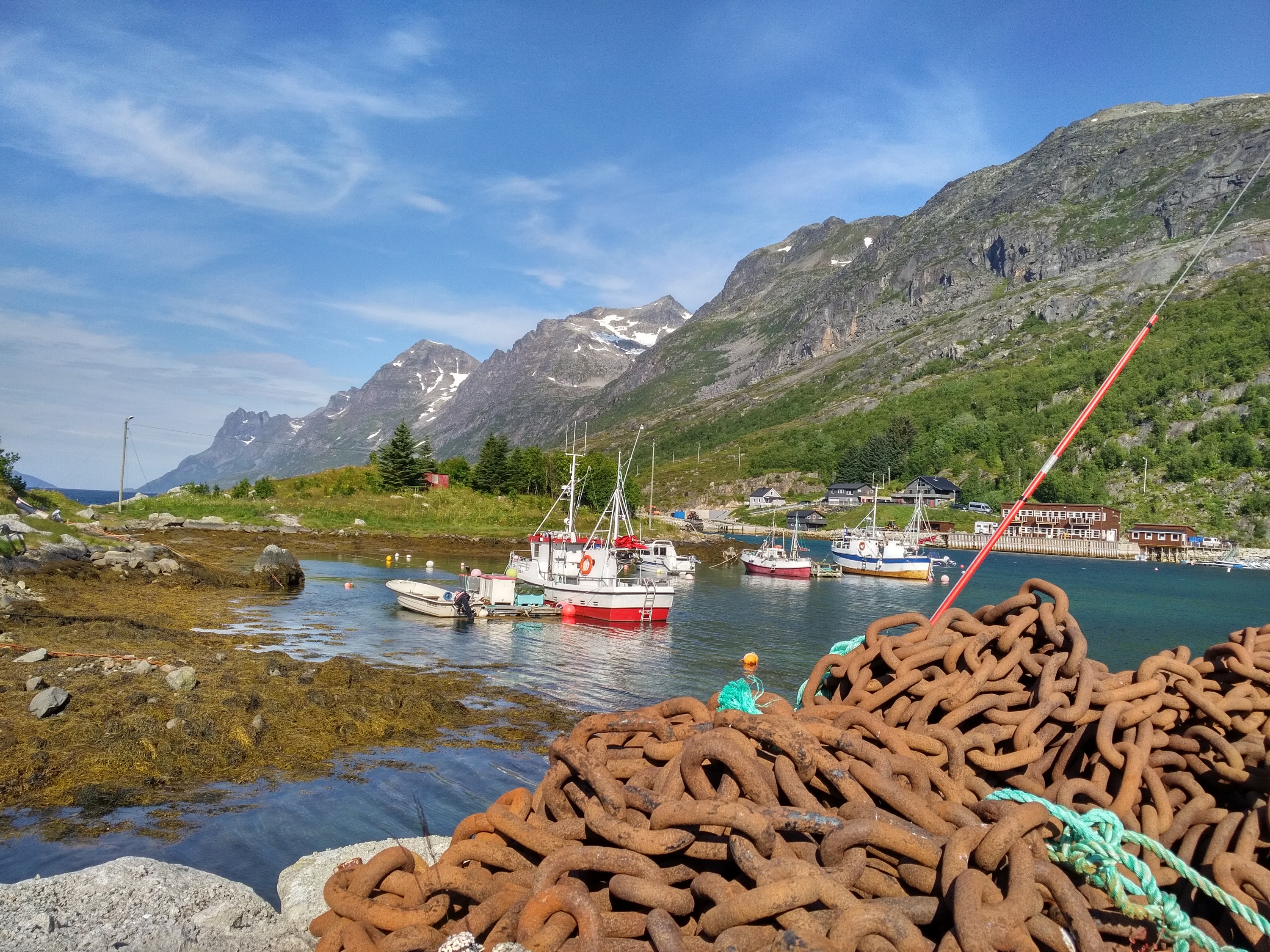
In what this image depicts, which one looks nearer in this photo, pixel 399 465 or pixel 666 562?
pixel 666 562

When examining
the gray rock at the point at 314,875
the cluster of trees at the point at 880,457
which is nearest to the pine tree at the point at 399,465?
the gray rock at the point at 314,875

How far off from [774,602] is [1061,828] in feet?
177

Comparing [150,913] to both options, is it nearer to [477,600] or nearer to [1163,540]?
[477,600]

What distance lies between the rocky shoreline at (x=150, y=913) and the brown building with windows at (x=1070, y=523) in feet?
471

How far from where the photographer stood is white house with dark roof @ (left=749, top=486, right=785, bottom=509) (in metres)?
176

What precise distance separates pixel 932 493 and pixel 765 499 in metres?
35.5

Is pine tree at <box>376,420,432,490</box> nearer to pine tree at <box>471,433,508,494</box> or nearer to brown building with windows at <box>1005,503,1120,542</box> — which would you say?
pine tree at <box>471,433,508,494</box>

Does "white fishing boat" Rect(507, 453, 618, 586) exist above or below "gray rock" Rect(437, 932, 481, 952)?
below

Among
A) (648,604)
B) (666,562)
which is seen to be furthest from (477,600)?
(666,562)

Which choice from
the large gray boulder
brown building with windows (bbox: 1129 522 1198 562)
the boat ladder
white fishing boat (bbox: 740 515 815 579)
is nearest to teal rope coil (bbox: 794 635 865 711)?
the boat ladder

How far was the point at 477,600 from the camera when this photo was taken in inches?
1437

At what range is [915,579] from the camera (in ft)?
273

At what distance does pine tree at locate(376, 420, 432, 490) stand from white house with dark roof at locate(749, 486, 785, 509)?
317ft

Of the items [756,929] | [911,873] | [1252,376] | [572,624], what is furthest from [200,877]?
[1252,376]
